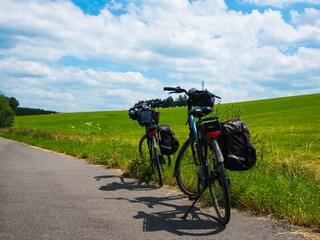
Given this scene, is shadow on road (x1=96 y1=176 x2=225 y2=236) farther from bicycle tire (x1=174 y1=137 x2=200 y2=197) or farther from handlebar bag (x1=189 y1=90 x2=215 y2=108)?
handlebar bag (x1=189 y1=90 x2=215 y2=108)

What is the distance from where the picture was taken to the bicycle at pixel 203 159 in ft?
15.1

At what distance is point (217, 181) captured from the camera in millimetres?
5062

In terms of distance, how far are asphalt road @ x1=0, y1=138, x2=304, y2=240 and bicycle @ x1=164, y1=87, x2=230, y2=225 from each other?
26cm

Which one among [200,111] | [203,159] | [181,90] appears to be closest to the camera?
[203,159]

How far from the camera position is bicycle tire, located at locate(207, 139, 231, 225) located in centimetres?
441

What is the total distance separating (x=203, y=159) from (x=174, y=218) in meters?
0.91

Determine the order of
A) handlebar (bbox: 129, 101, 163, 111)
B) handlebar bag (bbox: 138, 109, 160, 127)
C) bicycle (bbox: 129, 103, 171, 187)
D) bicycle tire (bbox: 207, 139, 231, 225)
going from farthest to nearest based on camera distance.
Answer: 1. handlebar (bbox: 129, 101, 163, 111)
2. handlebar bag (bbox: 138, 109, 160, 127)
3. bicycle (bbox: 129, 103, 171, 187)
4. bicycle tire (bbox: 207, 139, 231, 225)

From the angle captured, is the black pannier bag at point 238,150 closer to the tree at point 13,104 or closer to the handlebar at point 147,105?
the handlebar at point 147,105

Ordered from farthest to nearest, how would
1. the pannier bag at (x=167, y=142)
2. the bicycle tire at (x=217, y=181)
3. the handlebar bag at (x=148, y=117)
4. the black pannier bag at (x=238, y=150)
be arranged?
the handlebar bag at (x=148, y=117)
the pannier bag at (x=167, y=142)
the black pannier bag at (x=238, y=150)
the bicycle tire at (x=217, y=181)

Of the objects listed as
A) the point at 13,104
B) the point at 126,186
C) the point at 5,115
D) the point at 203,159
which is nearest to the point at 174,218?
the point at 203,159

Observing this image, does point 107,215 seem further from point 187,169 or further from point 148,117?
point 148,117

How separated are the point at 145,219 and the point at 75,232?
1.02 metres

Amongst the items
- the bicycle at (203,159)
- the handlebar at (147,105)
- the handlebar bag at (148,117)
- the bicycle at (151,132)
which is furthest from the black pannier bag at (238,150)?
the handlebar at (147,105)

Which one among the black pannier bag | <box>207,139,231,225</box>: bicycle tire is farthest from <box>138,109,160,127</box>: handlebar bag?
the black pannier bag
